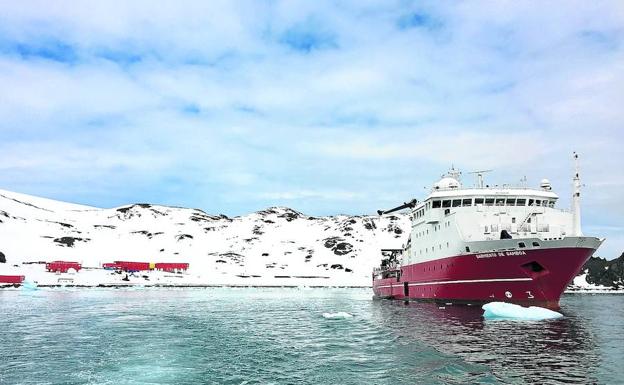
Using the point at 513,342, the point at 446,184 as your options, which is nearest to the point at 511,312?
the point at 513,342

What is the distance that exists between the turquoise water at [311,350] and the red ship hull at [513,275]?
3.48m

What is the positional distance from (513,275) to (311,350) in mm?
24571

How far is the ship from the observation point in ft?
136

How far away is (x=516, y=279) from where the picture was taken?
1688 inches

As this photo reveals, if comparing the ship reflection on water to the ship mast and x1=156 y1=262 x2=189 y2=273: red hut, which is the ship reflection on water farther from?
x1=156 y1=262 x2=189 y2=273: red hut

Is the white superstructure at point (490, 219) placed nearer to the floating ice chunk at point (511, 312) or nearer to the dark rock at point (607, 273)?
the floating ice chunk at point (511, 312)

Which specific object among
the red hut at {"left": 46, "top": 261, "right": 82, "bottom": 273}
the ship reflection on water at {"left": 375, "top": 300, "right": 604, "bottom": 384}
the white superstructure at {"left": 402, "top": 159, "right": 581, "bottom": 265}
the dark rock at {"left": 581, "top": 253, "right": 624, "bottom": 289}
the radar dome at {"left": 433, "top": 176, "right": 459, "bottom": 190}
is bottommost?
the ship reflection on water at {"left": 375, "top": 300, "right": 604, "bottom": 384}

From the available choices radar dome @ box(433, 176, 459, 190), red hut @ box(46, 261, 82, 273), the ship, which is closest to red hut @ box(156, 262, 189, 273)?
red hut @ box(46, 261, 82, 273)

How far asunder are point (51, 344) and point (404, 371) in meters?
19.8

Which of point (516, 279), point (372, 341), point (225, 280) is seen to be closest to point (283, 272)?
point (225, 280)

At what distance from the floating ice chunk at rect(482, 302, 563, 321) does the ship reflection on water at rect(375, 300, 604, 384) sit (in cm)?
118

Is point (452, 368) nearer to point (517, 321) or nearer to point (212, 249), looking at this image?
point (517, 321)

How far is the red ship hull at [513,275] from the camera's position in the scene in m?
41.2

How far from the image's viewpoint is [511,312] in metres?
38.4
